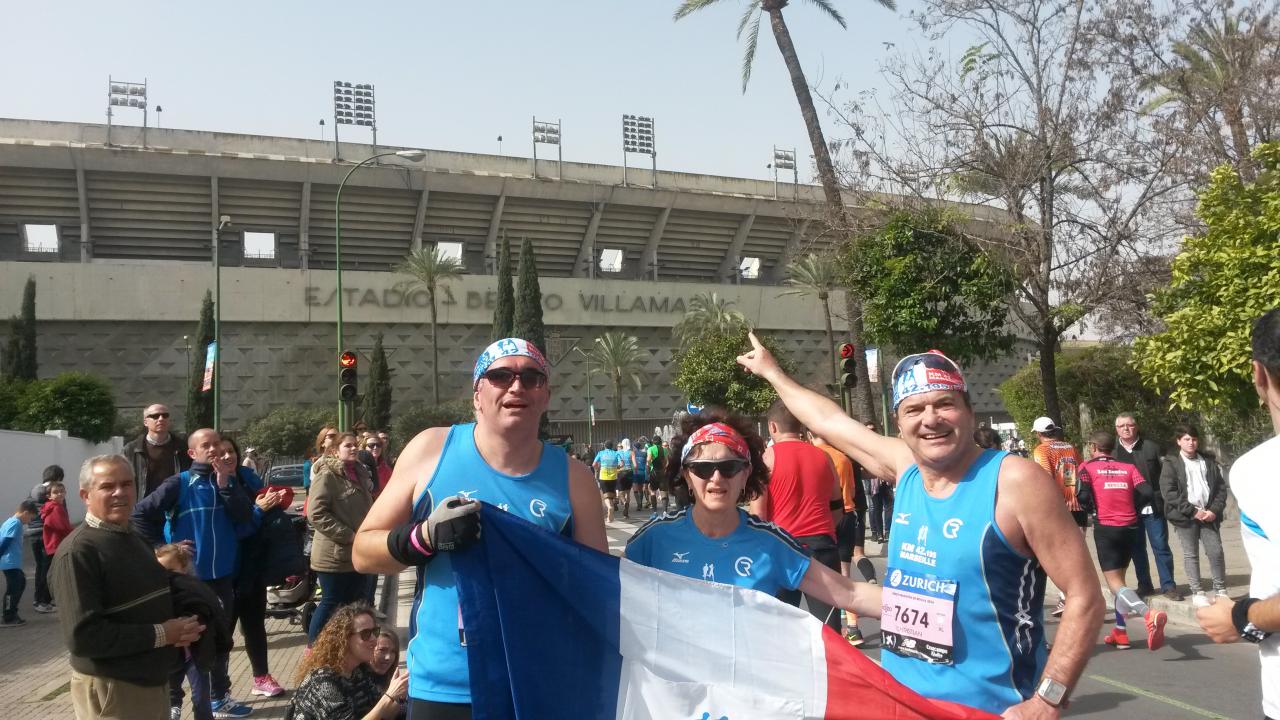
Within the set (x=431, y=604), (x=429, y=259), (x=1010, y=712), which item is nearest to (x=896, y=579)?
(x=1010, y=712)

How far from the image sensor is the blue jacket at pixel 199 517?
23.3ft

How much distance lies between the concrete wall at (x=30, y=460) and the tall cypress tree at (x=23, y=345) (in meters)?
22.2

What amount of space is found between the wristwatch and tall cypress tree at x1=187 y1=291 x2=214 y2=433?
1864 inches

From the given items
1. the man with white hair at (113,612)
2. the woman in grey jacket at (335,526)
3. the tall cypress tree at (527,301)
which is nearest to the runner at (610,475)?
the woman in grey jacket at (335,526)

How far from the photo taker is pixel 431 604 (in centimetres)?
321

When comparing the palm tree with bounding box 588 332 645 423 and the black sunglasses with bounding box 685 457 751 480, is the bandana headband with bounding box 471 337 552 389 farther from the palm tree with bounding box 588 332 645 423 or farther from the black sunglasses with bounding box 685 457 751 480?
the palm tree with bounding box 588 332 645 423

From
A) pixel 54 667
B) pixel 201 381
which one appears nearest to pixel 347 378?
pixel 54 667

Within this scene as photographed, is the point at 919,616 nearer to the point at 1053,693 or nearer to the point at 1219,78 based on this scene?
the point at 1053,693

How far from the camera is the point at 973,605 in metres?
2.96

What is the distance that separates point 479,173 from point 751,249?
18602 millimetres

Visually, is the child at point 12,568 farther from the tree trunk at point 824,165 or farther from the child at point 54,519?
the tree trunk at point 824,165

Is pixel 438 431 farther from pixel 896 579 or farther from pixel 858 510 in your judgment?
pixel 858 510

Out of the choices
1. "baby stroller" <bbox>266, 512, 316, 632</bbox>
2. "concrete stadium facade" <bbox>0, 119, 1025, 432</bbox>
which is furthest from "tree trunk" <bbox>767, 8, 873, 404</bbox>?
"concrete stadium facade" <bbox>0, 119, 1025, 432</bbox>

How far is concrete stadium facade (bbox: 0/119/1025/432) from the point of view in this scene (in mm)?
53688
